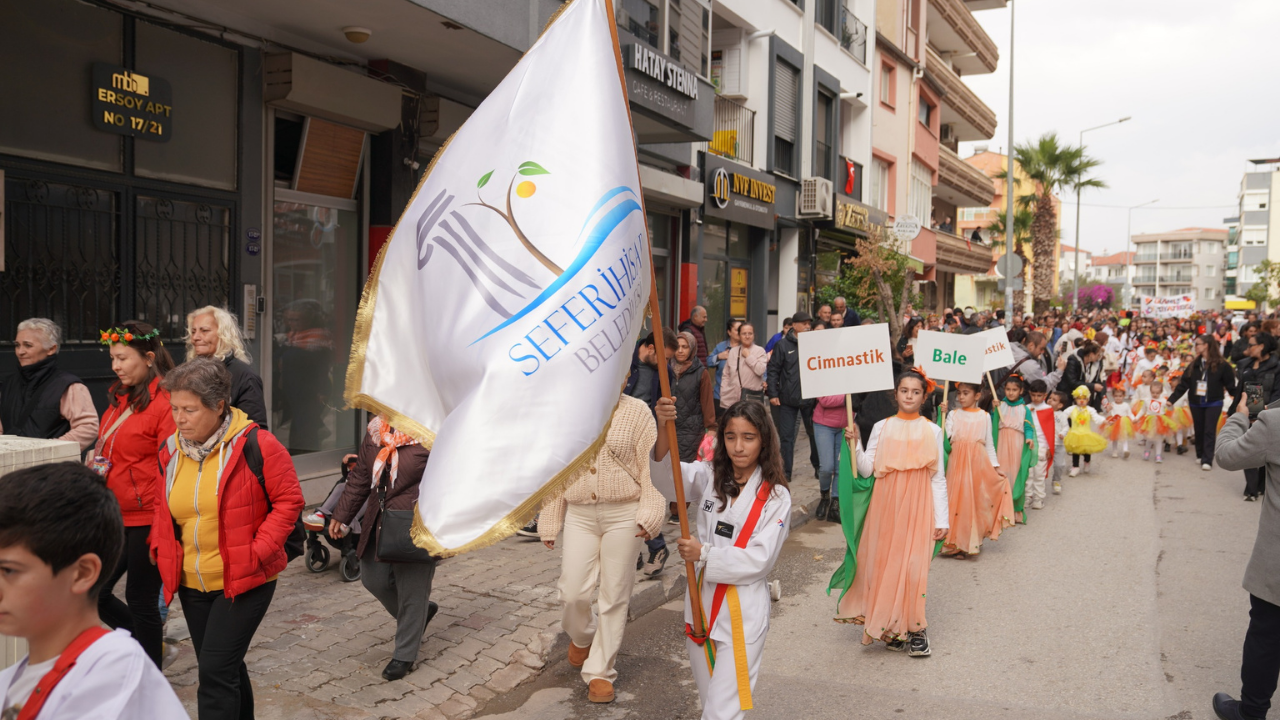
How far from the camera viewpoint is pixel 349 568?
6.62m

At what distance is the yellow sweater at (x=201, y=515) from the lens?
369cm

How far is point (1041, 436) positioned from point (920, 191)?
69.1 ft

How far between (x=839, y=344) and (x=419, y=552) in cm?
355

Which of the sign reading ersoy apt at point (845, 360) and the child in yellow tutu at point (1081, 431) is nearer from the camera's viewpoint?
the sign reading ersoy apt at point (845, 360)

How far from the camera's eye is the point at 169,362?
4.69m

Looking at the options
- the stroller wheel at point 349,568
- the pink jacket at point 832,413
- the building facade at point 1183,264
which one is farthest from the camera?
the building facade at point 1183,264

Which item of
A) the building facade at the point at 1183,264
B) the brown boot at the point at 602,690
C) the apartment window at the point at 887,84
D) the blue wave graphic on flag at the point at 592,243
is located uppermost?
the building facade at the point at 1183,264

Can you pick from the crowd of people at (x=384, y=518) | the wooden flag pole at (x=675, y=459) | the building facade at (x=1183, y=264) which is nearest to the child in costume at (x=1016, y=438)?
the crowd of people at (x=384, y=518)

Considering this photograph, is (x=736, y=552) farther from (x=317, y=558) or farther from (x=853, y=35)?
(x=853, y=35)

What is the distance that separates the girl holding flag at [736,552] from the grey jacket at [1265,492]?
2273 millimetres

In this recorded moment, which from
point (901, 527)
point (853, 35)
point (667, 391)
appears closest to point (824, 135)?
point (853, 35)

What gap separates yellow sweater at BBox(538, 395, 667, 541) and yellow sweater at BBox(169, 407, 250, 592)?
68.1 inches

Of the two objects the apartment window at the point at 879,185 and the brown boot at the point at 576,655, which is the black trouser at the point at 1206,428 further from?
the apartment window at the point at 879,185

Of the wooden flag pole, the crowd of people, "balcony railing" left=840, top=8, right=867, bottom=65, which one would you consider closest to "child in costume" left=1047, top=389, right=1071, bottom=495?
the crowd of people
